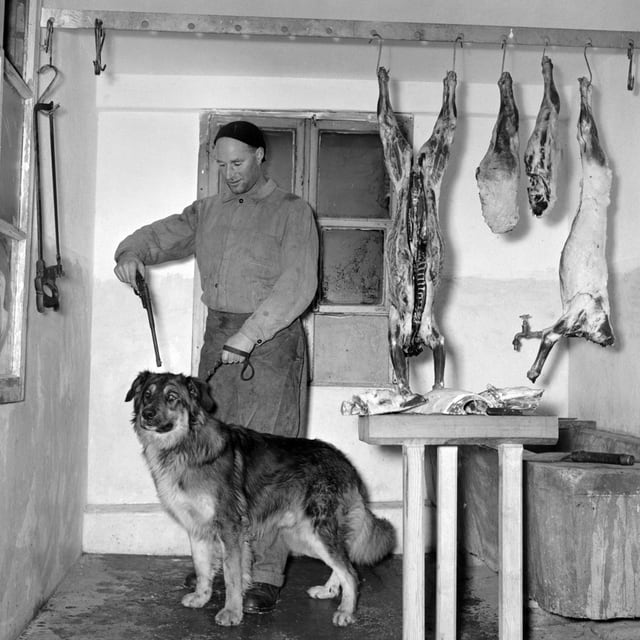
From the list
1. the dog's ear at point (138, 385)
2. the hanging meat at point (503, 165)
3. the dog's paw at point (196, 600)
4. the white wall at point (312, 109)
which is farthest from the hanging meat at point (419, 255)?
the dog's paw at point (196, 600)

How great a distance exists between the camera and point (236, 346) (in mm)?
4176

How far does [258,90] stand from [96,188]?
1.24m

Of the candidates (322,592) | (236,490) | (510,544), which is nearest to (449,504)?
(510,544)

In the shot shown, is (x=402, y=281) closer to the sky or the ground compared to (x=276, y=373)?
closer to the sky

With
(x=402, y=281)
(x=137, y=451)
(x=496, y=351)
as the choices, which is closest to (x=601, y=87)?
(x=496, y=351)

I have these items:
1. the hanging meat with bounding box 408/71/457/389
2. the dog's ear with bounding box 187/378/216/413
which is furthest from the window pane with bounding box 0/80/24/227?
the hanging meat with bounding box 408/71/457/389

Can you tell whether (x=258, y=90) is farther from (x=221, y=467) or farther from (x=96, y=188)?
(x=221, y=467)

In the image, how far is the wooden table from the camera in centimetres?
320

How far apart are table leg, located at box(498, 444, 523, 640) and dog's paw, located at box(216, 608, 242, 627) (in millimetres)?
1296

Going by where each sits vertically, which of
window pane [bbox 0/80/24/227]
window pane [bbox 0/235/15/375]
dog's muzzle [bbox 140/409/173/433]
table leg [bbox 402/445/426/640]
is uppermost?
window pane [bbox 0/80/24/227]

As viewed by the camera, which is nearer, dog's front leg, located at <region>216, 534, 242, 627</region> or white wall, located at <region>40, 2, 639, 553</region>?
dog's front leg, located at <region>216, 534, 242, 627</region>

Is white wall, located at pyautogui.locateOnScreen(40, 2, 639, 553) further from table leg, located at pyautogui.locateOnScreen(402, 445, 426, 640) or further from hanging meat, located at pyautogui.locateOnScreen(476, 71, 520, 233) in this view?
table leg, located at pyautogui.locateOnScreen(402, 445, 426, 640)

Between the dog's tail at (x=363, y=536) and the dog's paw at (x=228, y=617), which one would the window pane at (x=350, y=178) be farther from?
the dog's paw at (x=228, y=617)

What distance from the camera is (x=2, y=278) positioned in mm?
3342
